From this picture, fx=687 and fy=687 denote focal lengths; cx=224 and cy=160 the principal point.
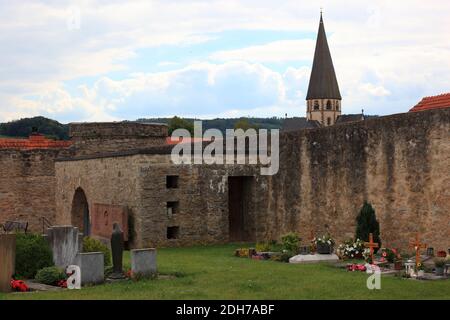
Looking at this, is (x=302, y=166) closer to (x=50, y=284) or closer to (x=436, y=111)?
(x=436, y=111)

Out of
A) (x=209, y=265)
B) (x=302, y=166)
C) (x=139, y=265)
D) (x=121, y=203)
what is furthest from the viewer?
(x=121, y=203)

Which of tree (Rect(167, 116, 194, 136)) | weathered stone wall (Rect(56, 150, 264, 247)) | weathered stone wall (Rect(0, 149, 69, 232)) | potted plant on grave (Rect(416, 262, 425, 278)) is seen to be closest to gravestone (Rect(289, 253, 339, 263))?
→ potted plant on grave (Rect(416, 262, 425, 278))

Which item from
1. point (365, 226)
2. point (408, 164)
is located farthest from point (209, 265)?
point (408, 164)

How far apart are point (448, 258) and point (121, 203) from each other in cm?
1221

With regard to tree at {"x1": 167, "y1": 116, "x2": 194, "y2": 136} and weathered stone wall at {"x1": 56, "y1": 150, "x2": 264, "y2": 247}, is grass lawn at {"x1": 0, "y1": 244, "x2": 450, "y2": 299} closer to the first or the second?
weathered stone wall at {"x1": 56, "y1": 150, "x2": 264, "y2": 247}

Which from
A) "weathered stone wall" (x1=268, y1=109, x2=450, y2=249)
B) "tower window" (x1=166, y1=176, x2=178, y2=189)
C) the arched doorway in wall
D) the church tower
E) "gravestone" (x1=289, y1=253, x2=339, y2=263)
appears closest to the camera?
"gravestone" (x1=289, y1=253, x2=339, y2=263)

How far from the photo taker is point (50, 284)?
14305 mm

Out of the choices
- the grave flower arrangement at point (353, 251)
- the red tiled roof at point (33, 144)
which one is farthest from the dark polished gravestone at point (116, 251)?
the red tiled roof at point (33, 144)

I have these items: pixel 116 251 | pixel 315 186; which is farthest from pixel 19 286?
pixel 315 186

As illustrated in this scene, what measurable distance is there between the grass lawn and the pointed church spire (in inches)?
3411

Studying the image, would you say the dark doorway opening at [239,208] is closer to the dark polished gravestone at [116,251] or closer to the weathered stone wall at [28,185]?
the dark polished gravestone at [116,251]

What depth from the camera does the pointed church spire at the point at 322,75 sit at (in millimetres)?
A: 100062

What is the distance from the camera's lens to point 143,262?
1421 cm

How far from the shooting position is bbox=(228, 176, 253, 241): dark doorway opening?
2533cm
